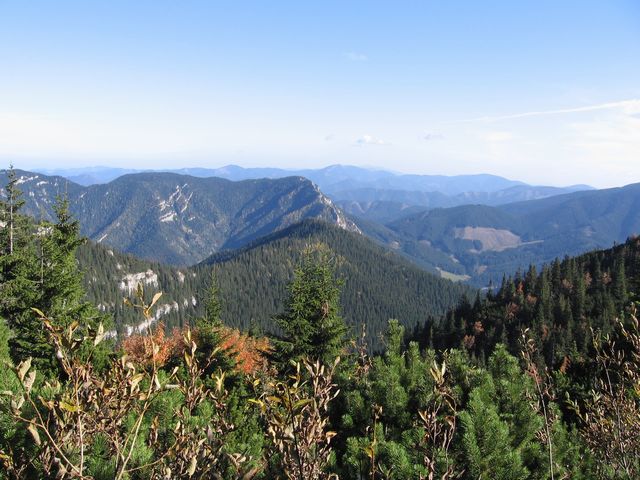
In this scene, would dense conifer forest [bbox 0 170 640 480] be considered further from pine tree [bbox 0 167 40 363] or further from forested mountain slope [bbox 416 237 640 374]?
forested mountain slope [bbox 416 237 640 374]

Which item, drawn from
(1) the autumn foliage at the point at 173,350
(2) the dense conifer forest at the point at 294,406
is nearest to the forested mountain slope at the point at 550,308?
(1) the autumn foliage at the point at 173,350

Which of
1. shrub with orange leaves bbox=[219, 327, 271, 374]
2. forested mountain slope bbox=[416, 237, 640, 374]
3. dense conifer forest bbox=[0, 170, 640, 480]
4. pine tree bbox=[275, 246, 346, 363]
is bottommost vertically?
forested mountain slope bbox=[416, 237, 640, 374]

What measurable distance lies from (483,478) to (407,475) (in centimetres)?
121

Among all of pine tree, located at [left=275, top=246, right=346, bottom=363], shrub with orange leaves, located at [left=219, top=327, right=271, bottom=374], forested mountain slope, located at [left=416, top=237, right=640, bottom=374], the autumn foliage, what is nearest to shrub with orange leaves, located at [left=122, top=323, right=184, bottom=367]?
the autumn foliage

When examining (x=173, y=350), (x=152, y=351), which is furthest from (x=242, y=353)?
(x=152, y=351)

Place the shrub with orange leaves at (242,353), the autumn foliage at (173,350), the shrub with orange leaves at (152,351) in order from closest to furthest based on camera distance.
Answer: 1. the shrub with orange leaves at (152,351)
2. the autumn foliage at (173,350)
3. the shrub with orange leaves at (242,353)

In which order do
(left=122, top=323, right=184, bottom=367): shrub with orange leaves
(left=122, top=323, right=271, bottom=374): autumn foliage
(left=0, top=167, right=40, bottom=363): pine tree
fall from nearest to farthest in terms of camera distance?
(left=122, top=323, right=184, bottom=367): shrub with orange leaves → (left=122, top=323, right=271, bottom=374): autumn foliage → (left=0, top=167, right=40, bottom=363): pine tree

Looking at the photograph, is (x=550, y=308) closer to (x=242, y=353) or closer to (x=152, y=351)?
(x=242, y=353)

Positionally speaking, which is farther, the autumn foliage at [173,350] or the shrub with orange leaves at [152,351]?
the autumn foliage at [173,350]

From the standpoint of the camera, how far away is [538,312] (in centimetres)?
8800

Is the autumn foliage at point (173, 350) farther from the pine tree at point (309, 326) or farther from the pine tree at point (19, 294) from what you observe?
the pine tree at point (19, 294)

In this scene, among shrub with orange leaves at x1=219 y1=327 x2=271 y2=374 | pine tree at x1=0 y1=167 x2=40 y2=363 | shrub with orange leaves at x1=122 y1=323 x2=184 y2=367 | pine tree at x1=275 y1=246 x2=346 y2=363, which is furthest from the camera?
shrub with orange leaves at x1=219 y1=327 x2=271 y2=374

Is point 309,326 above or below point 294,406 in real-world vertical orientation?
below

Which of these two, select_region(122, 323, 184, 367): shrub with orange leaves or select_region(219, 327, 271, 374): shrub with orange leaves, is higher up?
select_region(122, 323, 184, 367): shrub with orange leaves
